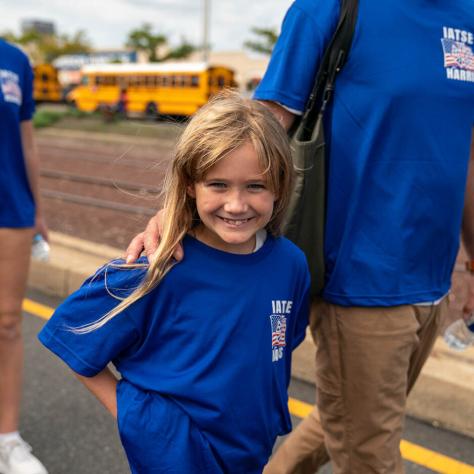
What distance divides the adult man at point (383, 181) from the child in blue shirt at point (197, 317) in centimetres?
34

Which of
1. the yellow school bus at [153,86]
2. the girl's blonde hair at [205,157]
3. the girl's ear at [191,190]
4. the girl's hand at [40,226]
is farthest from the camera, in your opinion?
A: the yellow school bus at [153,86]

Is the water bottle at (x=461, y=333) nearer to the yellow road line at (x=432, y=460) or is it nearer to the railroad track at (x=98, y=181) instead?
the yellow road line at (x=432, y=460)

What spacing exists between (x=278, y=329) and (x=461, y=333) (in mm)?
1083

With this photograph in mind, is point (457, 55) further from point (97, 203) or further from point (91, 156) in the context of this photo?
point (91, 156)

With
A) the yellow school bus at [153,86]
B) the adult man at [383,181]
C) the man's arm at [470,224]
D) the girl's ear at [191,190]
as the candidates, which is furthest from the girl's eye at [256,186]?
the yellow school bus at [153,86]

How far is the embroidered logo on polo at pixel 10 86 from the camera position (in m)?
2.33

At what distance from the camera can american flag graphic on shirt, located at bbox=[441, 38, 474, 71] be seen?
5.67 feet

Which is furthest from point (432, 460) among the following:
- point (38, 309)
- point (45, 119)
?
point (45, 119)

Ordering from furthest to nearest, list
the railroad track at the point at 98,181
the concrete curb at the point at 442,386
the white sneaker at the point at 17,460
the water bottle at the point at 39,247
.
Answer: the railroad track at the point at 98,181, the concrete curb at the point at 442,386, the water bottle at the point at 39,247, the white sneaker at the point at 17,460

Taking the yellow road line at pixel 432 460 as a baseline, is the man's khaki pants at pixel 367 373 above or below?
above

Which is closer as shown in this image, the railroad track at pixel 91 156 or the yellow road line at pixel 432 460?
the yellow road line at pixel 432 460

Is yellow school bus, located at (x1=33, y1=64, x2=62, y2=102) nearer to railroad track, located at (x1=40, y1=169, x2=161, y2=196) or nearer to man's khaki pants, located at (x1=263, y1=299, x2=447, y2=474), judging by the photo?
railroad track, located at (x1=40, y1=169, x2=161, y2=196)

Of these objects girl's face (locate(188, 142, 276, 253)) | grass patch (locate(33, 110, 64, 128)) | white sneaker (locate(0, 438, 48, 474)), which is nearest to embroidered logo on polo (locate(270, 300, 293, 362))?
girl's face (locate(188, 142, 276, 253))

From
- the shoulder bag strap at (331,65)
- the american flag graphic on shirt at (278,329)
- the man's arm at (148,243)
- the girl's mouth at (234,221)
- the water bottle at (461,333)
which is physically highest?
the shoulder bag strap at (331,65)
